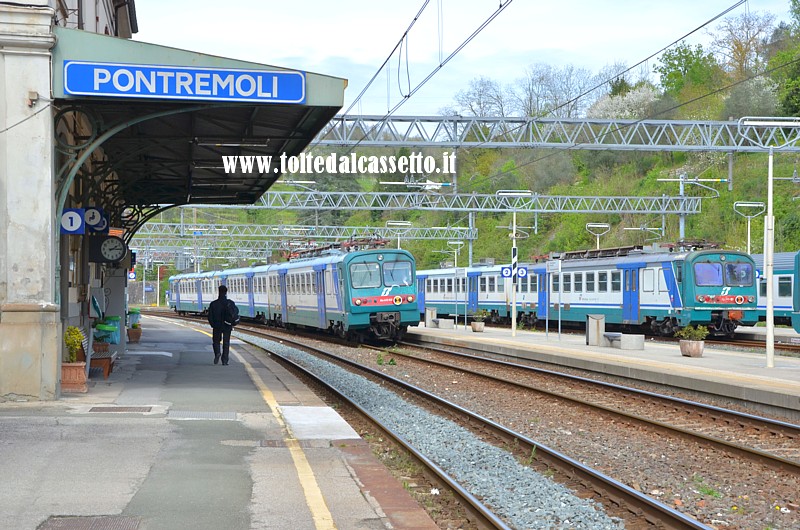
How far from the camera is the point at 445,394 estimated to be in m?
17.3

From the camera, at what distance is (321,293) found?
32.8 metres

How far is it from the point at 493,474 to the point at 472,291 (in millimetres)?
37253

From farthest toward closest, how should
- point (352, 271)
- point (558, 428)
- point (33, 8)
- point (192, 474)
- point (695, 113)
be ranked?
point (695, 113)
point (352, 271)
point (558, 428)
point (33, 8)
point (192, 474)

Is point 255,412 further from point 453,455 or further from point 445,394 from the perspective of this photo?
point 445,394

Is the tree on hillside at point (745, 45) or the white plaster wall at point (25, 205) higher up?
the tree on hillside at point (745, 45)

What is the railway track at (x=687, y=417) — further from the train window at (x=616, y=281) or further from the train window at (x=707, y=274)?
the train window at (x=616, y=281)

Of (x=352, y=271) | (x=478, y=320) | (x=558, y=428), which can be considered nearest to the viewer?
(x=558, y=428)

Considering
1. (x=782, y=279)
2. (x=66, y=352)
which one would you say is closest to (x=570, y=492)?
(x=66, y=352)

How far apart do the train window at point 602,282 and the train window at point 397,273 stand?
723 centimetres

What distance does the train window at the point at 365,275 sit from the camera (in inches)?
1164

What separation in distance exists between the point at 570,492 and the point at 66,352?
26.9 feet

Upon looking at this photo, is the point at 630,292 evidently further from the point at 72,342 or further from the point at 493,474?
the point at 493,474

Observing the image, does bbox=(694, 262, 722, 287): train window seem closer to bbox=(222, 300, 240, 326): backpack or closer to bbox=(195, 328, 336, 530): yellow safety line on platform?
bbox=(222, 300, 240, 326): backpack

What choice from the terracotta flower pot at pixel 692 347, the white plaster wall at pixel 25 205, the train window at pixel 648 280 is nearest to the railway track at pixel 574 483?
the white plaster wall at pixel 25 205
